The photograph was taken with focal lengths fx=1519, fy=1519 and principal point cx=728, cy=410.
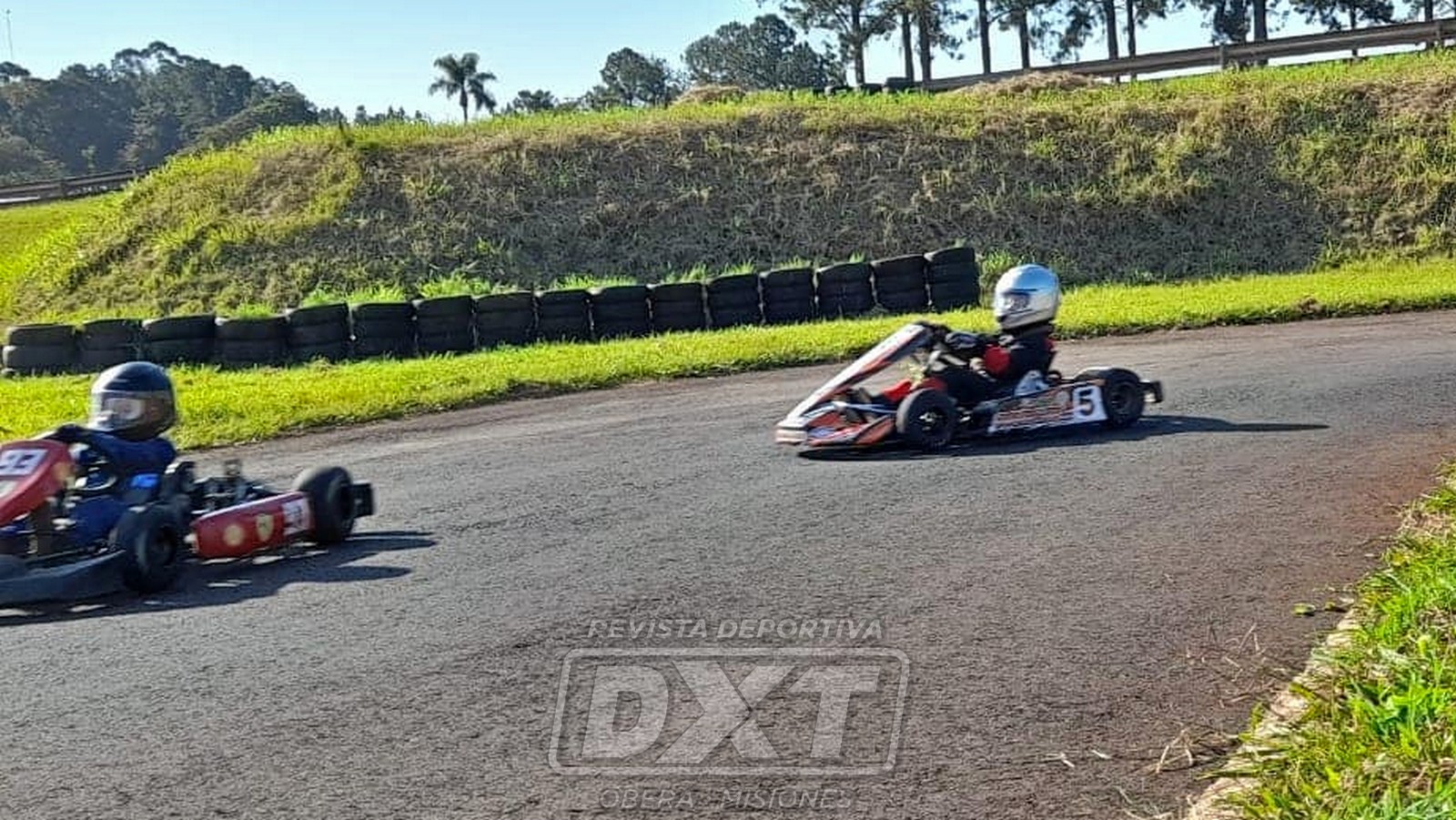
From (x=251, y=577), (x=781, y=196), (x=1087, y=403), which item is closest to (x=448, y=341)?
(x=1087, y=403)

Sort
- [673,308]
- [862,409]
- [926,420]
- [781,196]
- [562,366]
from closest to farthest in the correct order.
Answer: [926,420] < [862,409] < [562,366] < [673,308] < [781,196]

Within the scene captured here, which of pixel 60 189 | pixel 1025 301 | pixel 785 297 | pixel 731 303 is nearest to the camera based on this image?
pixel 1025 301

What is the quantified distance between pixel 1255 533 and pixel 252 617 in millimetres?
3627

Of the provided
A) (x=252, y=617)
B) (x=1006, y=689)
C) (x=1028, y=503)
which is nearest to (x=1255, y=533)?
(x=1028, y=503)

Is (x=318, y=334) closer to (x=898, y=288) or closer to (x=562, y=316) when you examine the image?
(x=562, y=316)

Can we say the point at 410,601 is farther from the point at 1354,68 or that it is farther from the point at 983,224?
the point at 1354,68

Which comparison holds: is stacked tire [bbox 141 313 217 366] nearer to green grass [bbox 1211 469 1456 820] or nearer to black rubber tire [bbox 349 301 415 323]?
black rubber tire [bbox 349 301 415 323]

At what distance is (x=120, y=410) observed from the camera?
6445mm

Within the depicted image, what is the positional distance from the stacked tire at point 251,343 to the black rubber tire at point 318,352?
10 centimetres

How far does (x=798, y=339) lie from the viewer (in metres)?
14.4

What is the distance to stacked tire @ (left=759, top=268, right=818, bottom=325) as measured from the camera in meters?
16.8

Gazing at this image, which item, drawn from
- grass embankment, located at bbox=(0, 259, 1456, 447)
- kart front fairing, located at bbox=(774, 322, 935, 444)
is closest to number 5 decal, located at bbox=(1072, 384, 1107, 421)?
kart front fairing, located at bbox=(774, 322, 935, 444)

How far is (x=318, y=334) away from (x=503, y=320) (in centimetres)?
187

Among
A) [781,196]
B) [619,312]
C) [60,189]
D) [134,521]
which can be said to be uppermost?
[60,189]
